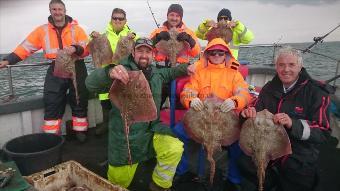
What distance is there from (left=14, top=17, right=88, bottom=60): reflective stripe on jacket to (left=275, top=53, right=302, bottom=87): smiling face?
11.1 feet

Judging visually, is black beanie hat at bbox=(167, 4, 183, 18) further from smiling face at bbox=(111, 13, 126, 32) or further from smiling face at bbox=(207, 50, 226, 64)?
smiling face at bbox=(207, 50, 226, 64)

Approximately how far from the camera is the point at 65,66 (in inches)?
199

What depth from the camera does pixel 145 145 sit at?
3.95m

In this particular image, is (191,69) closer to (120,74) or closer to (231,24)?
(120,74)

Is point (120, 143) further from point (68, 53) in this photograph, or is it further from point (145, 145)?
point (68, 53)

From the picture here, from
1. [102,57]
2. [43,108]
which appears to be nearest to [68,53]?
[102,57]

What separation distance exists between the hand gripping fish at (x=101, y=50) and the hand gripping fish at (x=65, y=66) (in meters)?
0.37

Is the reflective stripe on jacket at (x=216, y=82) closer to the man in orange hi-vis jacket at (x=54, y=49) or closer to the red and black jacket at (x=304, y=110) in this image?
the red and black jacket at (x=304, y=110)

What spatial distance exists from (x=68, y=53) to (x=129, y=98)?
2.31 m

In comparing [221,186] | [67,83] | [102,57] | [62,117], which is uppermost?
[102,57]

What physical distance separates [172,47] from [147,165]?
6.83ft

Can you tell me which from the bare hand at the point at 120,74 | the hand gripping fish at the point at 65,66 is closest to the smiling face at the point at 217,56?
the bare hand at the point at 120,74

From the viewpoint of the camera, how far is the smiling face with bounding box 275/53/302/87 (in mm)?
3639

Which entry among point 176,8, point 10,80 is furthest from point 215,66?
point 10,80
